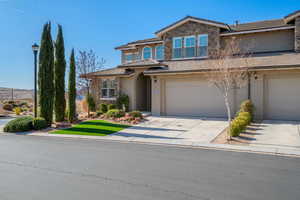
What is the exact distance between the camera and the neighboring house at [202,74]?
13461 mm

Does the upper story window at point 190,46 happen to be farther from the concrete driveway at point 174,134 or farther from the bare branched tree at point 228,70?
the concrete driveway at point 174,134

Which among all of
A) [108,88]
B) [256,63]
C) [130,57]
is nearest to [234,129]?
[256,63]

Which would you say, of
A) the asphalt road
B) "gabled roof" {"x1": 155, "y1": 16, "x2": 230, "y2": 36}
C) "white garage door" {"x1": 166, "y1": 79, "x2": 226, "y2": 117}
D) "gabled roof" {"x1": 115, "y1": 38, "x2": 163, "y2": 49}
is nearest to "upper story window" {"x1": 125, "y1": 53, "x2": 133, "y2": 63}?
"gabled roof" {"x1": 115, "y1": 38, "x2": 163, "y2": 49}

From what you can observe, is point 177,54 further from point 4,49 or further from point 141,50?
point 4,49

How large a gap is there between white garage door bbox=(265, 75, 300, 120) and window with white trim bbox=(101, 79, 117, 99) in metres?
11.9

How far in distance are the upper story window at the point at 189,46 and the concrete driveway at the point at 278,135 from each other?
8.90 m

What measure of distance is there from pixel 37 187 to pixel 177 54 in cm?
1634

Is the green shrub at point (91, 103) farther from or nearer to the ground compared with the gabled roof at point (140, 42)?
nearer to the ground

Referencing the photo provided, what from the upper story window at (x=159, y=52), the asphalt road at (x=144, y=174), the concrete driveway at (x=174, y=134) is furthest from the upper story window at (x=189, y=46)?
the asphalt road at (x=144, y=174)

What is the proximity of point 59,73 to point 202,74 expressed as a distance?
9978 millimetres

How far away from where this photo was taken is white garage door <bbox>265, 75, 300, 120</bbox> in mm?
13141

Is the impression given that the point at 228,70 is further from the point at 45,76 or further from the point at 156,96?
the point at 45,76

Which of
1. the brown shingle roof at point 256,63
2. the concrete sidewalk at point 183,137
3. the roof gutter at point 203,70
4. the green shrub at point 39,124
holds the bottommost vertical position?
the concrete sidewalk at point 183,137

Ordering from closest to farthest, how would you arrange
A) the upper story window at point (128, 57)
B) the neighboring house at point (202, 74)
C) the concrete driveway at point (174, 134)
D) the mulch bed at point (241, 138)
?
1. the mulch bed at point (241, 138)
2. the concrete driveway at point (174, 134)
3. the neighboring house at point (202, 74)
4. the upper story window at point (128, 57)
